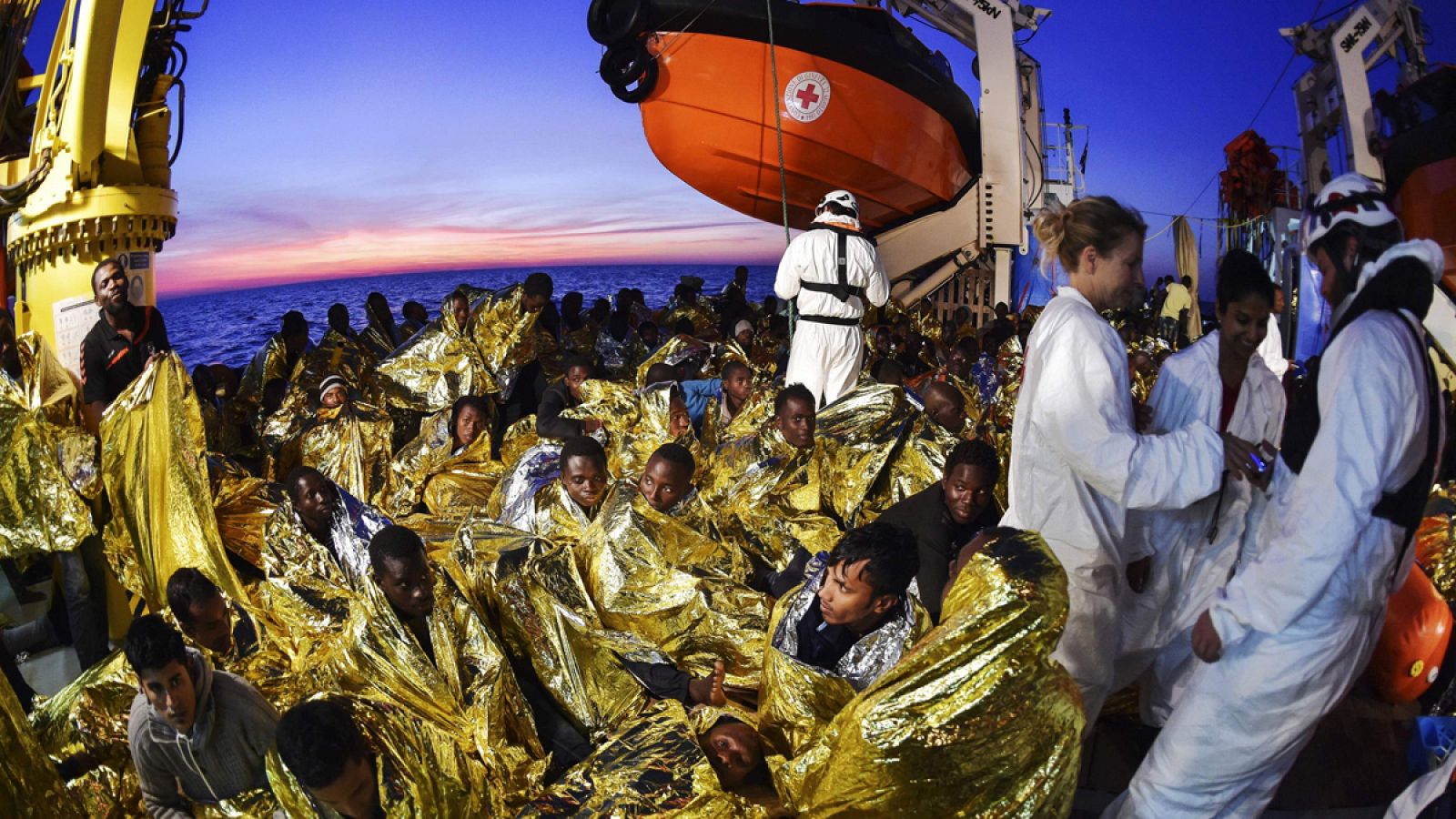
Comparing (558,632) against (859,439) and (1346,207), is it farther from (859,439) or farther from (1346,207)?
(1346,207)

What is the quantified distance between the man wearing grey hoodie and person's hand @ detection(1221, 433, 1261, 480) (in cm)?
199

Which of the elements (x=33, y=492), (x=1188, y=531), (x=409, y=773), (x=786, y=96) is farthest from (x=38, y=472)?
(x=786, y=96)

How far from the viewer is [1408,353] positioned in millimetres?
1812

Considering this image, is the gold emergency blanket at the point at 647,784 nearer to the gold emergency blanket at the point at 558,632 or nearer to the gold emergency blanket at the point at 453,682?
the gold emergency blanket at the point at 453,682

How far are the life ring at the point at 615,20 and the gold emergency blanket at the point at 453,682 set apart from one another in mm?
7340

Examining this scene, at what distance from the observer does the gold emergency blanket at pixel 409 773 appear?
188 centimetres

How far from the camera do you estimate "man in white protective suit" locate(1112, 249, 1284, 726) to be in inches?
101

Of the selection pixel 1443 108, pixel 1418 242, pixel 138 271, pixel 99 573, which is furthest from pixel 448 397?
pixel 1443 108

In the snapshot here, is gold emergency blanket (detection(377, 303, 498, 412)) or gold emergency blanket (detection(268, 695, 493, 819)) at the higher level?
gold emergency blanket (detection(377, 303, 498, 412))

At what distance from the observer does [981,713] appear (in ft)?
5.76

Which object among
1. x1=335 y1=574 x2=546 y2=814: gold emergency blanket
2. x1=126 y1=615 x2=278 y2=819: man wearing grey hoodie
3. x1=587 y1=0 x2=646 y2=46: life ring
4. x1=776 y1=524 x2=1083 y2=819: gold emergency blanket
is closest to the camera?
x1=776 y1=524 x2=1083 y2=819: gold emergency blanket

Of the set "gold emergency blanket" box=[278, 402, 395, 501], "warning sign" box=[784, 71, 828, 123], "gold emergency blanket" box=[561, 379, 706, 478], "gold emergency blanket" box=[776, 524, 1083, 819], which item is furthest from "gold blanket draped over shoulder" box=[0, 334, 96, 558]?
"warning sign" box=[784, 71, 828, 123]

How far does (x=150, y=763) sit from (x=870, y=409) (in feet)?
8.92

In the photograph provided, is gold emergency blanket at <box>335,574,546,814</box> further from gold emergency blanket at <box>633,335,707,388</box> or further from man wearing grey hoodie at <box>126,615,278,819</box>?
gold emergency blanket at <box>633,335,707,388</box>
